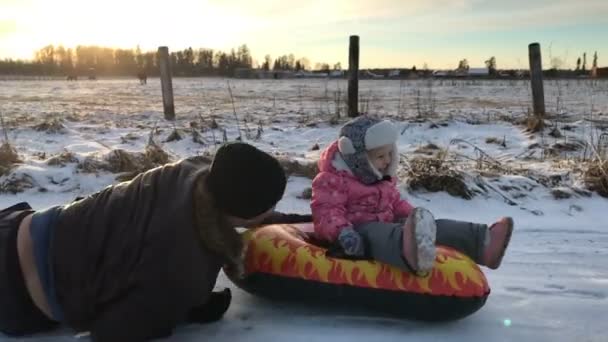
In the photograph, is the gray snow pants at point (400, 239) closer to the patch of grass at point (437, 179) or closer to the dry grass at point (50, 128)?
the patch of grass at point (437, 179)

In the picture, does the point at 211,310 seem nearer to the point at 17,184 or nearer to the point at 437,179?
the point at 437,179

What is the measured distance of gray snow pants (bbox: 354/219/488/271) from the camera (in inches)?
109

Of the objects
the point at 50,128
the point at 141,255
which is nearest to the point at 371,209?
the point at 141,255

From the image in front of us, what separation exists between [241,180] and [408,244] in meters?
0.82

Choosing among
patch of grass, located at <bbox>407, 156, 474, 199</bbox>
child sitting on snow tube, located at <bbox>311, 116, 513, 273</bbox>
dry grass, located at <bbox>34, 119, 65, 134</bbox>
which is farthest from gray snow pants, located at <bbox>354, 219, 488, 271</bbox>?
dry grass, located at <bbox>34, 119, 65, 134</bbox>

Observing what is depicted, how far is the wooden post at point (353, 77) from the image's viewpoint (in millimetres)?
9305

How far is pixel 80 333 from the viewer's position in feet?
8.66

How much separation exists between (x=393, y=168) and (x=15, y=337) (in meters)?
1.99

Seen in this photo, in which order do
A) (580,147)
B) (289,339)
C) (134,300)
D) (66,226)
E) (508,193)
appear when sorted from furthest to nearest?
(580,147) < (508,193) < (289,339) < (66,226) < (134,300)

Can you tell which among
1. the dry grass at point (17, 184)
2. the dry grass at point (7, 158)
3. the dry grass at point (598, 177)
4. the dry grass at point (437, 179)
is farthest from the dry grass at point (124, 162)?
the dry grass at point (598, 177)

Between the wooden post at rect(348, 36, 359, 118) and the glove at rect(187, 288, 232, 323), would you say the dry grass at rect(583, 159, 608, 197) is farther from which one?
the wooden post at rect(348, 36, 359, 118)

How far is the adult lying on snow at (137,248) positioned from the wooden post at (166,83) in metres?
8.20

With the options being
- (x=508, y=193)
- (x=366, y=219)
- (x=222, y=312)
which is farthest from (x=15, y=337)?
(x=508, y=193)

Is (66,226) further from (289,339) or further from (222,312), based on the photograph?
(289,339)
